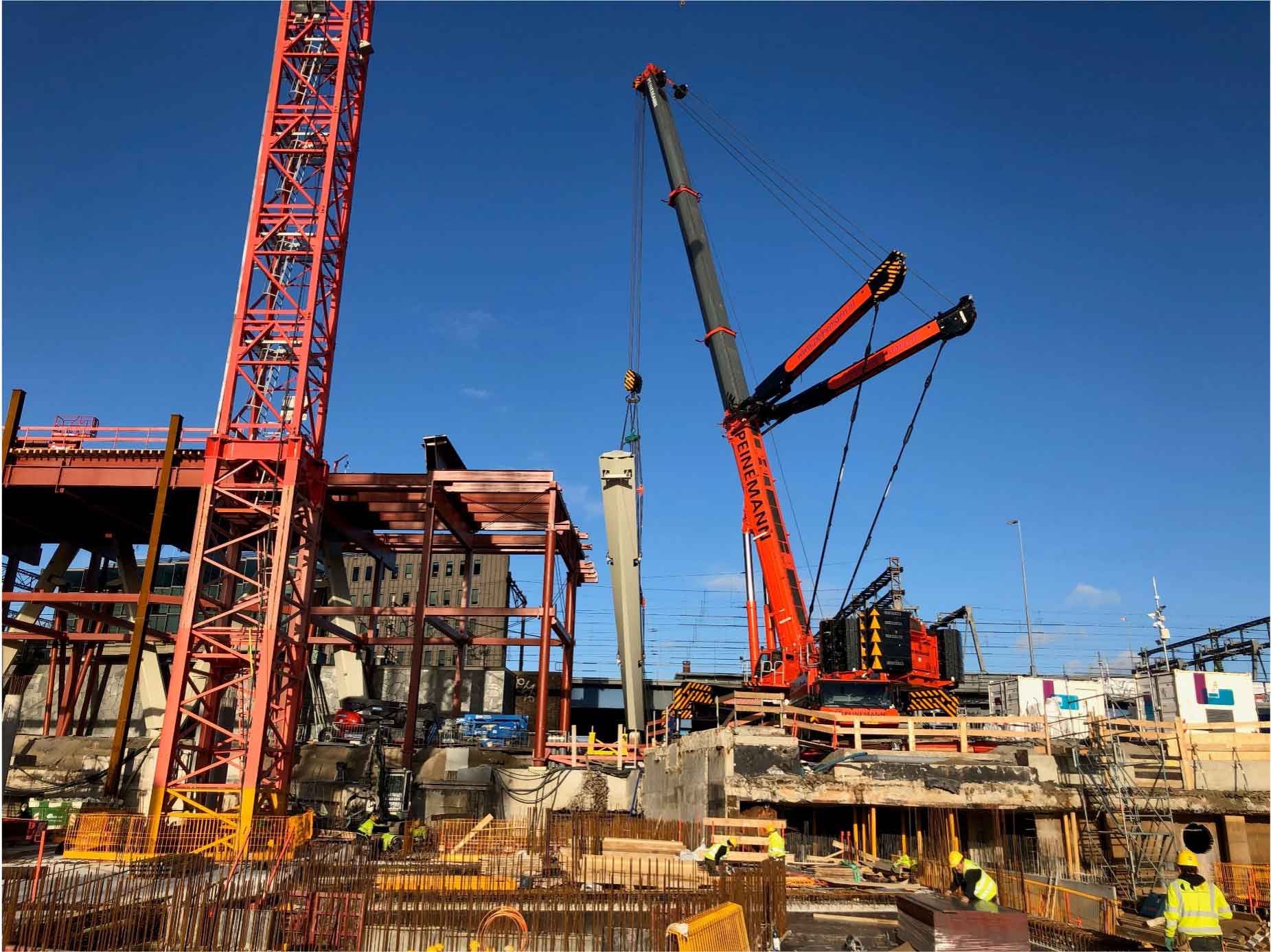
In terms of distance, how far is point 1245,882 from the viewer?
70.3 ft

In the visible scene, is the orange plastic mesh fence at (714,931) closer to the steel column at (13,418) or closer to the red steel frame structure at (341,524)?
the red steel frame structure at (341,524)

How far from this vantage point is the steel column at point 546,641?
36.1 meters

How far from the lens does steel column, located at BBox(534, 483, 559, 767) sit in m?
36.1

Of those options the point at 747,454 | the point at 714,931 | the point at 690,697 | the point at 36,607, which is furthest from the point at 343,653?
the point at 714,931

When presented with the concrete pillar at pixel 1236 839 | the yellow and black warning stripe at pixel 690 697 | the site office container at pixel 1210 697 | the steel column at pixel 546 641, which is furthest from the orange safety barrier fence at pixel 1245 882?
the site office container at pixel 1210 697

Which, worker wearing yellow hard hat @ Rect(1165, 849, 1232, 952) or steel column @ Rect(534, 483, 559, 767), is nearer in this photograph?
worker wearing yellow hard hat @ Rect(1165, 849, 1232, 952)

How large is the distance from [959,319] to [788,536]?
30.4ft

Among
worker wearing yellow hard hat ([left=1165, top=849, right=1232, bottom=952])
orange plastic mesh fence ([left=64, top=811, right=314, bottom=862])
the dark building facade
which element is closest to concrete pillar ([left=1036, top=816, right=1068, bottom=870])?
worker wearing yellow hard hat ([left=1165, top=849, right=1232, bottom=952])

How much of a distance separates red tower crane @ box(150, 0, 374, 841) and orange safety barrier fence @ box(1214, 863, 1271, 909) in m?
25.5

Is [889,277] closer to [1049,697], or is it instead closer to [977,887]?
[977,887]

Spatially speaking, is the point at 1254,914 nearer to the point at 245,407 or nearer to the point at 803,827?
the point at 803,827

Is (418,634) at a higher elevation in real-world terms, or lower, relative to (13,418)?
lower

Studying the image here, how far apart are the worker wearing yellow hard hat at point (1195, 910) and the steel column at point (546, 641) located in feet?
89.2

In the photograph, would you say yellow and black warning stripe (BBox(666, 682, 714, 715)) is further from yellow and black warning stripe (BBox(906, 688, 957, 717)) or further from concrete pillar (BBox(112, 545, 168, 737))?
concrete pillar (BBox(112, 545, 168, 737))
